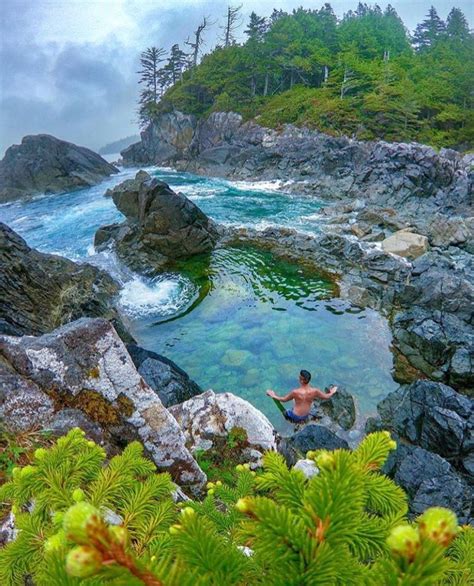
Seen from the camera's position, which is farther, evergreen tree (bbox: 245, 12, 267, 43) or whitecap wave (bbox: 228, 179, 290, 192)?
evergreen tree (bbox: 245, 12, 267, 43)

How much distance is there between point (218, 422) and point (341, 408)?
4.03m

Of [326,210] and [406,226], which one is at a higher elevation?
[326,210]

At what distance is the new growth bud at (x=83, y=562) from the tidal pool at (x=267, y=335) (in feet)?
28.1

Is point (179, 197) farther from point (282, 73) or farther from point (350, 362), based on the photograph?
point (282, 73)

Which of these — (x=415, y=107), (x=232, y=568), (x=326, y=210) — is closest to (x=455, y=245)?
(x=326, y=210)

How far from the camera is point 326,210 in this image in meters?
28.1

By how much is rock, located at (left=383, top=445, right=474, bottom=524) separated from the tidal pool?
242cm

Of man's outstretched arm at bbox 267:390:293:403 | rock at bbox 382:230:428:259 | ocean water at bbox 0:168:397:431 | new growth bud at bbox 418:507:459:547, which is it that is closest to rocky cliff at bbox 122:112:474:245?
rock at bbox 382:230:428:259

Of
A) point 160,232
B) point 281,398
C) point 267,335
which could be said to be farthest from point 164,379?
point 160,232

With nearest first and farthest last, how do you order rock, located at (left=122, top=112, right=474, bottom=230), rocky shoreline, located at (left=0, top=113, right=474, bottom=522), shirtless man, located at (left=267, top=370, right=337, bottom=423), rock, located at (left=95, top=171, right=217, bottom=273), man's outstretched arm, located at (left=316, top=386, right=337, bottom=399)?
rocky shoreline, located at (left=0, top=113, right=474, bottom=522) < shirtless man, located at (left=267, top=370, right=337, bottom=423) < man's outstretched arm, located at (left=316, top=386, right=337, bottom=399) < rock, located at (left=95, top=171, right=217, bottom=273) < rock, located at (left=122, top=112, right=474, bottom=230)

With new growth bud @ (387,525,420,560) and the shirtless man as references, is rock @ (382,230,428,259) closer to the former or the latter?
the shirtless man

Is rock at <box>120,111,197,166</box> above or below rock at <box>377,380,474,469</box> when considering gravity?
above

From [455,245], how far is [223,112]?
49545 millimetres

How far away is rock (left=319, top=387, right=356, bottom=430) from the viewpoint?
8766 millimetres
